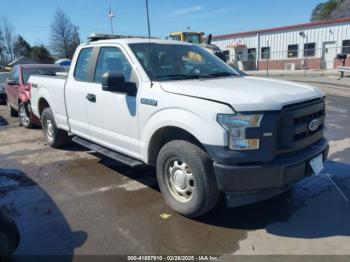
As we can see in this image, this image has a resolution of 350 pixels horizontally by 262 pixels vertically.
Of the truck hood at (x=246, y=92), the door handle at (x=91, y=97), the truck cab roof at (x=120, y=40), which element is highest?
the truck cab roof at (x=120, y=40)

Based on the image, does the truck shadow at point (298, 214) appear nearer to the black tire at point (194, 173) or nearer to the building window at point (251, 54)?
Result: the black tire at point (194, 173)

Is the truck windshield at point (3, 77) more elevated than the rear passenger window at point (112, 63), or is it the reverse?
the rear passenger window at point (112, 63)

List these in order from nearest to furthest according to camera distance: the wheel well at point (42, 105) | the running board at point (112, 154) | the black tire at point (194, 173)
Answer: the black tire at point (194, 173), the running board at point (112, 154), the wheel well at point (42, 105)

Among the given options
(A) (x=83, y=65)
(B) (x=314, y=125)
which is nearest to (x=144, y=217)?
(B) (x=314, y=125)

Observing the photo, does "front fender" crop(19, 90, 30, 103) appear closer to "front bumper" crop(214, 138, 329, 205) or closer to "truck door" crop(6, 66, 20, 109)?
"truck door" crop(6, 66, 20, 109)

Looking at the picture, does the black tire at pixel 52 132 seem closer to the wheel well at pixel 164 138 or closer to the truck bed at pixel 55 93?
the truck bed at pixel 55 93

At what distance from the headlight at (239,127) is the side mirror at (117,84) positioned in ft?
4.64

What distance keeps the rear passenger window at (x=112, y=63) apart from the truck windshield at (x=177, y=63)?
0.69ft

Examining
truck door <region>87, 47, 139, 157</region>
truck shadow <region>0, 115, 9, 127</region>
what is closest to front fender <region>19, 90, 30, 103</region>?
truck shadow <region>0, 115, 9, 127</region>

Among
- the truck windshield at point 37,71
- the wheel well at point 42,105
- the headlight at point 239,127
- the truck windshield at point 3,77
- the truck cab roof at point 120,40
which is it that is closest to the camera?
the headlight at point 239,127

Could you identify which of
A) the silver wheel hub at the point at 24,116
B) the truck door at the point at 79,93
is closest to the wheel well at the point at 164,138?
the truck door at the point at 79,93

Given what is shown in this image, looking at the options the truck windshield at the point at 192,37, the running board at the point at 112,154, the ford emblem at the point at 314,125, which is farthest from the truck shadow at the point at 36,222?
the truck windshield at the point at 192,37

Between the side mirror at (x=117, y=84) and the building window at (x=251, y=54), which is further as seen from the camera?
the building window at (x=251, y=54)

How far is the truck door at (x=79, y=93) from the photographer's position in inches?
201
